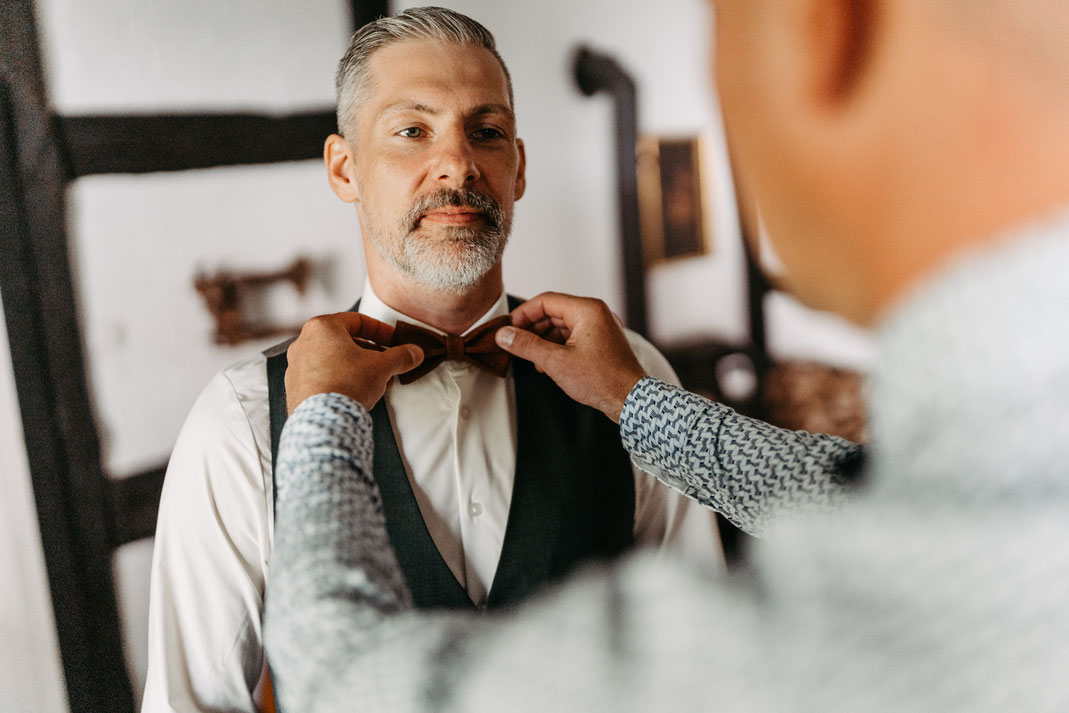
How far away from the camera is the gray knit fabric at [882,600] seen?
533mm

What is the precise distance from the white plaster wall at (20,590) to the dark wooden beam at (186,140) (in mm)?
283

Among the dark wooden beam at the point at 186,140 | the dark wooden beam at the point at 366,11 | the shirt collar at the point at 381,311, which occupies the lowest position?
the shirt collar at the point at 381,311

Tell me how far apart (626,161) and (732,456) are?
85 cm

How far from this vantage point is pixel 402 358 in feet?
3.56

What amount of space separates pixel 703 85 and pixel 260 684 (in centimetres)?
149

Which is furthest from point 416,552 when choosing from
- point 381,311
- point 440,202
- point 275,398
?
point 440,202

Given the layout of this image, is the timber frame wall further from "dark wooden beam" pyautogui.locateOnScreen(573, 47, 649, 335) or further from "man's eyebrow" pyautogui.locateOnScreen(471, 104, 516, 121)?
"dark wooden beam" pyautogui.locateOnScreen(573, 47, 649, 335)

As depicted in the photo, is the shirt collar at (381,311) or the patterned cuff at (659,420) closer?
the patterned cuff at (659,420)

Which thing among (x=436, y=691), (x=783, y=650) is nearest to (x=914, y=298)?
(x=783, y=650)

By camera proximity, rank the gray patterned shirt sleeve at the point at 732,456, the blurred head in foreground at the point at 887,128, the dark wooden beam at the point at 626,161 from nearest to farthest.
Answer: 1. the blurred head in foreground at the point at 887,128
2. the gray patterned shirt sleeve at the point at 732,456
3. the dark wooden beam at the point at 626,161

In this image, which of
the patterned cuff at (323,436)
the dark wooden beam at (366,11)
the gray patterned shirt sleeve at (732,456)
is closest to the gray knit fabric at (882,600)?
the patterned cuff at (323,436)

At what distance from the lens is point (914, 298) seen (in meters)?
0.60

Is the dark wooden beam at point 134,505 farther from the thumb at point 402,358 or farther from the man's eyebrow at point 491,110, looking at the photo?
the man's eyebrow at point 491,110

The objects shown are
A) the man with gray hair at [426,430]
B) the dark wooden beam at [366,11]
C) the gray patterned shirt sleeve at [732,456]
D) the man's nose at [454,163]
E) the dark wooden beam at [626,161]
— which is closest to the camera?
the gray patterned shirt sleeve at [732,456]
